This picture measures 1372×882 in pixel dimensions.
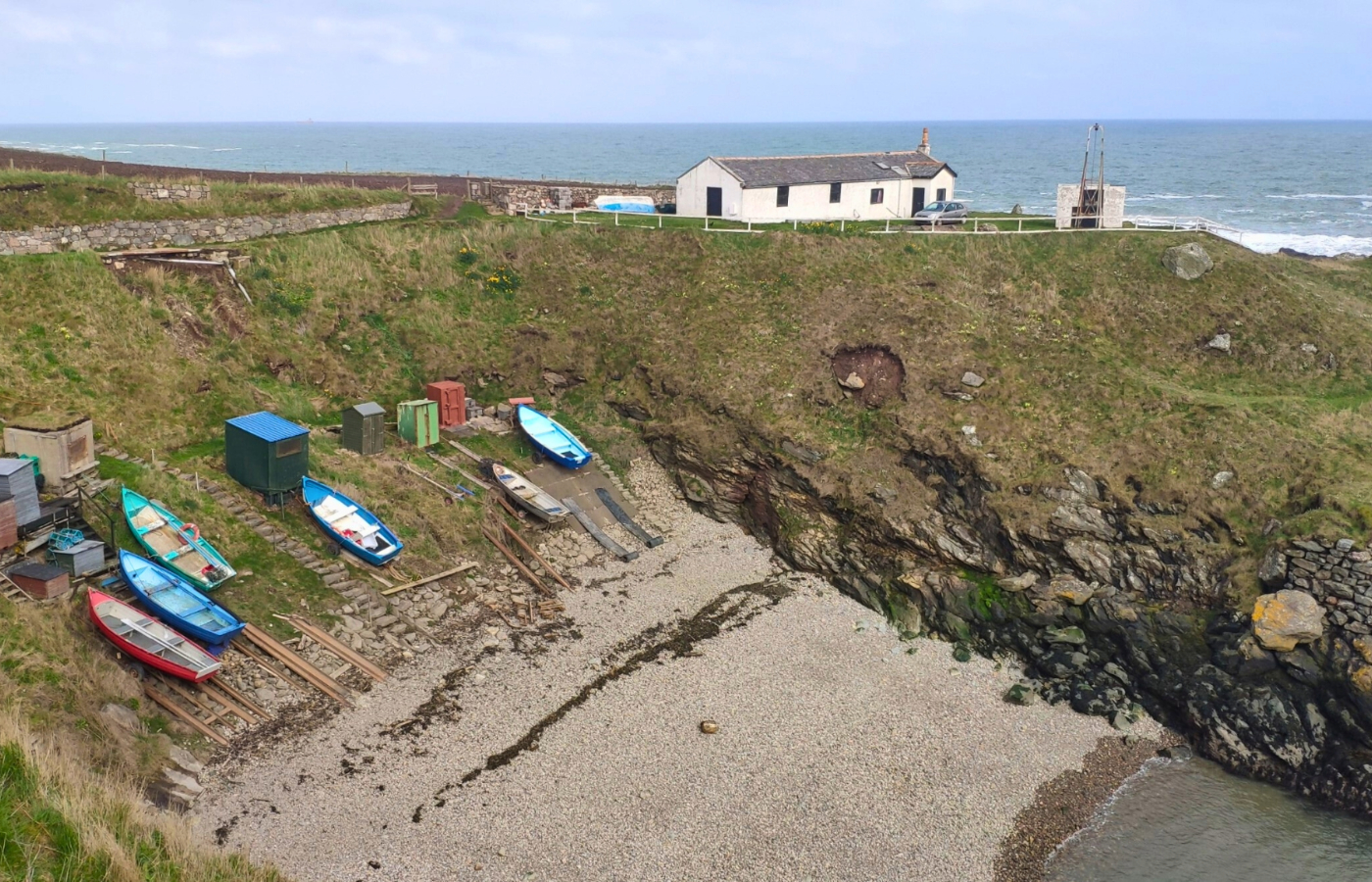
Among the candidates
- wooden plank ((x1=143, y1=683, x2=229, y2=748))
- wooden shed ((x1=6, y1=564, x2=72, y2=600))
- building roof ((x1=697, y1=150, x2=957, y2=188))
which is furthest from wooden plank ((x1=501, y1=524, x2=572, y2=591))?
building roof ((x1=697, y1=150, x2=957, y2=188))

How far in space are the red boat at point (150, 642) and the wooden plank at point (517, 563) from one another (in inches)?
400

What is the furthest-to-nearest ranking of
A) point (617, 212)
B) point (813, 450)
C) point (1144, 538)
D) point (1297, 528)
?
point (617, 212) < point (813, 450) < point (1144, 538) < point (1297, 528)

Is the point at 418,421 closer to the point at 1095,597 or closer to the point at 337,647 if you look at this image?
the point at 337,647

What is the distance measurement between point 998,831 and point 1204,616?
36.0ft

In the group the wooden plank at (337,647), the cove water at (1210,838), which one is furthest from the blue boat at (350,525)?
the cove water at (1210,838)

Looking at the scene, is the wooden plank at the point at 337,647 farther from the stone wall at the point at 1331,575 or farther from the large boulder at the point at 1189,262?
the large boulder at the point at 1189,262

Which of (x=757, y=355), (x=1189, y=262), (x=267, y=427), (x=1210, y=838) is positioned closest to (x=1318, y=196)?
(x=1189, y=262)

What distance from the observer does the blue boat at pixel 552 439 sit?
36.2 meters

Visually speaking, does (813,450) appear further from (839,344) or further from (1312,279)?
(1312,279)

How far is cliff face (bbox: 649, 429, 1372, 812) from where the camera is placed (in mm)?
24984

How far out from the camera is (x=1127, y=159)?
599 ft

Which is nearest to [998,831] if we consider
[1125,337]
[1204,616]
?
[1204,616]

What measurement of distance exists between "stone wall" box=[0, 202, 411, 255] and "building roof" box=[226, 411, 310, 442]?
1425 cm

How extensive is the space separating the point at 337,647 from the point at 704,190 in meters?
35.1
